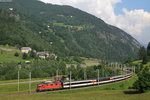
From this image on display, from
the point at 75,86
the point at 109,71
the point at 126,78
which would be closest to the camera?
the point at 75,86

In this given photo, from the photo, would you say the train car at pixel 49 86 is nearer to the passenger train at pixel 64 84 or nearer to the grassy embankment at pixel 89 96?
the passenger train at pixel 64 84

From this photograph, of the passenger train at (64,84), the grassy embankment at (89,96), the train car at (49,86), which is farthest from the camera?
the passenger train at (64,84)

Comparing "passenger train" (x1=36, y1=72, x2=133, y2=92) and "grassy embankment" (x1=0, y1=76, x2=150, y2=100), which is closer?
"grassy embankment" (x1=0, y1=76, x2=150, y2=100)

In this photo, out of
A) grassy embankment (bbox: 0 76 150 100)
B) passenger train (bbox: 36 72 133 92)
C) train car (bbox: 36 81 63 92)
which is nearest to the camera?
grassy embankment (bbox: 0 76 150 100)

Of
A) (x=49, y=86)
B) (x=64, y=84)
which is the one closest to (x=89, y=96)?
(x=49, y=86)

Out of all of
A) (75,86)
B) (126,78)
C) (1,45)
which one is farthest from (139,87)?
(1,45)

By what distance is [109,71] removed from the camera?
121812 millimetres

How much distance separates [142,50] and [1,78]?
397 feet

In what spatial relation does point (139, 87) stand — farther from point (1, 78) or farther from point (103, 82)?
point (1, 78)

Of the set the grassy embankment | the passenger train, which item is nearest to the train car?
the passenger train

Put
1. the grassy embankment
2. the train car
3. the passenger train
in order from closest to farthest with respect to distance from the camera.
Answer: the grassy embankment, the train car, the passenger train

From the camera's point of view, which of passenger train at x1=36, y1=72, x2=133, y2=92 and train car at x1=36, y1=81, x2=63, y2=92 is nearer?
train car at x1=36, y1=81, x2=63, y2=92

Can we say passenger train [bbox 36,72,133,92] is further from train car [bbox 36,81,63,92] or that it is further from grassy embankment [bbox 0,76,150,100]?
grassy embankment [bbox 0,76,150,100]

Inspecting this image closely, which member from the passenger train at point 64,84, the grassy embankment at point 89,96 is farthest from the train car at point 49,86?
the grassy embankment at point 89,96
